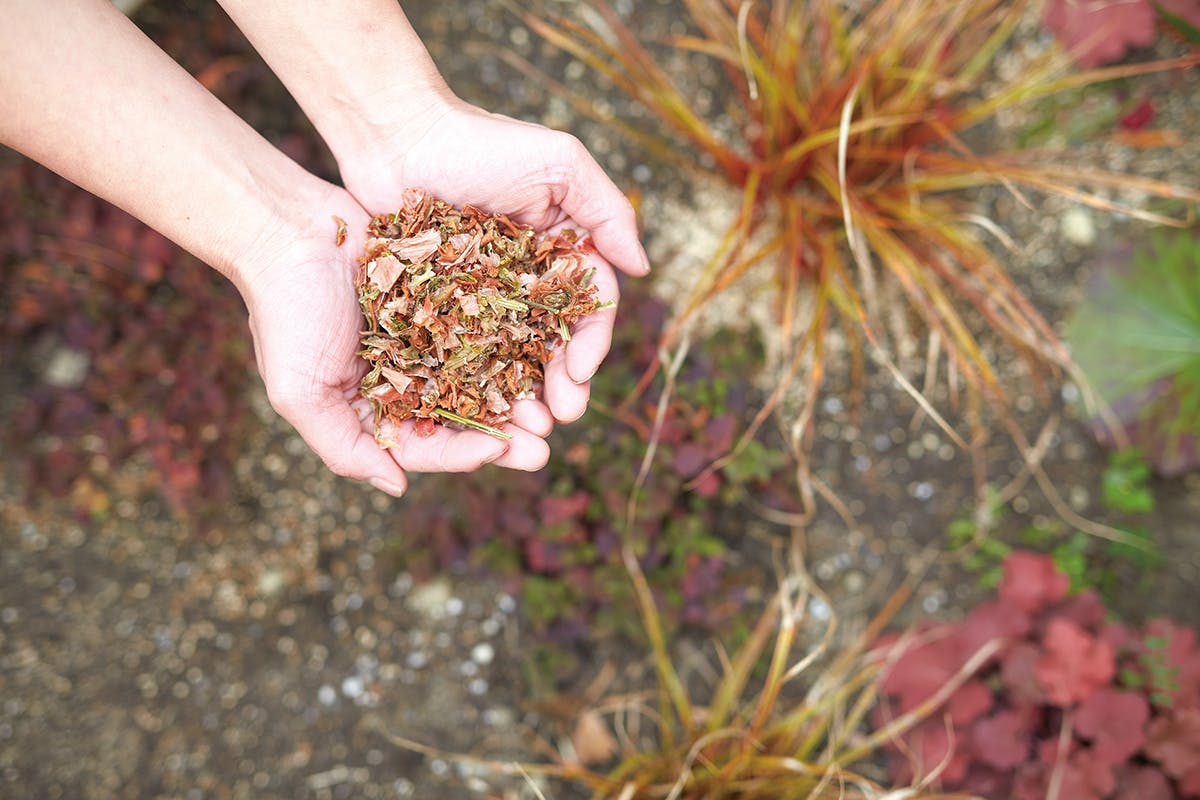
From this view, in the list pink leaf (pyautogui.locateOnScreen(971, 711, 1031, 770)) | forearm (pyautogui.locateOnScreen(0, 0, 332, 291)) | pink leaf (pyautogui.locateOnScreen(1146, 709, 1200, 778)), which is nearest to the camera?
forearm (pyautogui.locateOnScreen(0, 0, 332, 291))

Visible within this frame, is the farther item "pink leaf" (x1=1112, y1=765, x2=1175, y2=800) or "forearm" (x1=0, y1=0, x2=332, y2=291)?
"pink leaf" (x1=1112, y1=765, x2=1175, y2=800)

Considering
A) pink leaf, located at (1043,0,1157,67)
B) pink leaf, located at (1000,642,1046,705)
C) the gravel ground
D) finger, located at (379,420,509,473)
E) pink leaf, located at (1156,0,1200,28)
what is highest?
pink leaf, located at (1156,0,1200,28)

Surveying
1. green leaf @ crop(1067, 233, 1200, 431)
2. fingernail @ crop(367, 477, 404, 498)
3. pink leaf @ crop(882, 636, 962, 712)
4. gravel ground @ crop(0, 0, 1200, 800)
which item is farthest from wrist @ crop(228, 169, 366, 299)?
green leaf @ crop(1067, 233, 1200, 431)

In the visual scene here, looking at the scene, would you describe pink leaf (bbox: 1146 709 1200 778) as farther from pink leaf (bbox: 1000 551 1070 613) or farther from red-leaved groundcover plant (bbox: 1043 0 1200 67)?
red-leaved groundcover plant (bbox: 1043 0 1200 67)

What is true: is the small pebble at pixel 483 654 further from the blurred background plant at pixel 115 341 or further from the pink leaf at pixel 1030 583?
the pink leaf at pixel 1030 583

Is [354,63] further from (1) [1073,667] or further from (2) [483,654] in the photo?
(1) [1073,667]
